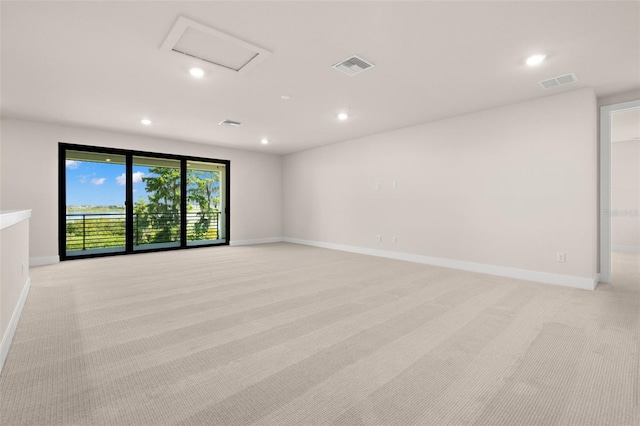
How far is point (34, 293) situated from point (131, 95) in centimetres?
270

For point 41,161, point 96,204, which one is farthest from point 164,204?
point 41,161

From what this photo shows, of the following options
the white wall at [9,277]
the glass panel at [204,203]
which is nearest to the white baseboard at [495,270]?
the glass panel at [204,203]

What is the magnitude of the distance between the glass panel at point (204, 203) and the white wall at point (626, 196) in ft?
31.5

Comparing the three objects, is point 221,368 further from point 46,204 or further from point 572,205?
point 46,204

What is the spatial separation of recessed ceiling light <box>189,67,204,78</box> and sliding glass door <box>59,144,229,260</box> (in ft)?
12.7

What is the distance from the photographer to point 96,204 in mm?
6387

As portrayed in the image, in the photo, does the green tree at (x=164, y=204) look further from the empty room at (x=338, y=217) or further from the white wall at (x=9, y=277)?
the white wall at (x=9, y=277)

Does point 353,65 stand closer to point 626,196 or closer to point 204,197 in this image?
point 204,197

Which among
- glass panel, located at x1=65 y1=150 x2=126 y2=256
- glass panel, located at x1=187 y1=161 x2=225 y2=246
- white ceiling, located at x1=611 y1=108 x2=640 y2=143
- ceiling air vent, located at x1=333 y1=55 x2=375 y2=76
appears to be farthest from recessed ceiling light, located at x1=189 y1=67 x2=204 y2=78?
white ceiling, located at x1=611 y1=108 x2=640 y2=143

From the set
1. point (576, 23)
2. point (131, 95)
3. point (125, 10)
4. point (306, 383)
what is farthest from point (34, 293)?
point (576, 23)

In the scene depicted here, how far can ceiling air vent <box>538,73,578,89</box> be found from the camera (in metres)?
3.40

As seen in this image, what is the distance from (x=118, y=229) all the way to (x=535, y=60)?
7.80m

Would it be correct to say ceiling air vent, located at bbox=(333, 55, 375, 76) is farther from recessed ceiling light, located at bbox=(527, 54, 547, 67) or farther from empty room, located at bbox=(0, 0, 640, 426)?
recessed ceiling light, located at bbox=(527, 54, 547, 67)

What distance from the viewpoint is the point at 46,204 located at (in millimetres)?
5324
